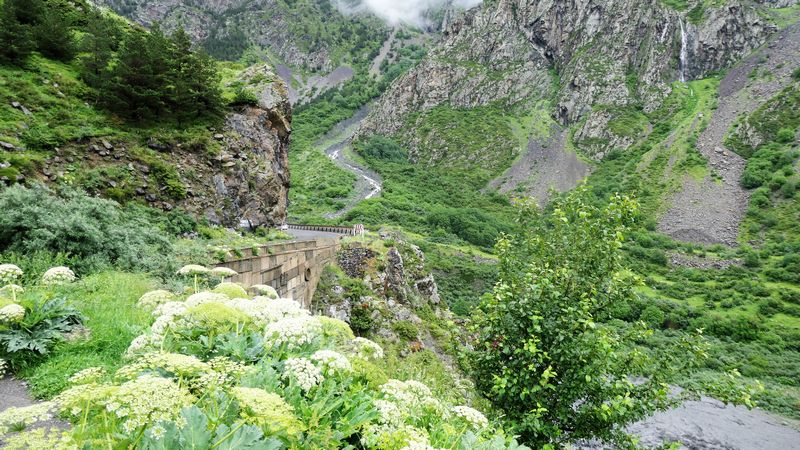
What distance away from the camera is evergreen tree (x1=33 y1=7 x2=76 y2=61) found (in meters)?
16.4

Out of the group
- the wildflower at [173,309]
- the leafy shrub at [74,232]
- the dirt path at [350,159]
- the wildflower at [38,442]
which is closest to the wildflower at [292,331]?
the wildflower at [173,309]

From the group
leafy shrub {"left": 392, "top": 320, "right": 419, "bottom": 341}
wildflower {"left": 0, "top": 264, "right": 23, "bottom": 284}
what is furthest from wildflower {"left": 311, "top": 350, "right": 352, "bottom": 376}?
leafy shrub {"left": 392, "top": 320, "right": 419, "bottom": 341}

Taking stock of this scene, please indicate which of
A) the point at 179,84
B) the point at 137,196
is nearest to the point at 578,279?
the point at 137,196

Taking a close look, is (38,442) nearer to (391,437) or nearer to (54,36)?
(391,437)

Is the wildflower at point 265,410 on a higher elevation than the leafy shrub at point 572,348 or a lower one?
higher

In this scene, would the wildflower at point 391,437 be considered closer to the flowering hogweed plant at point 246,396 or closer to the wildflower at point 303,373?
the flowering hogweed plant at point 246,396

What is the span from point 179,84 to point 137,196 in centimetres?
623

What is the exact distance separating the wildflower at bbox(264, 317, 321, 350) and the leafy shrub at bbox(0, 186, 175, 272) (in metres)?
6.36

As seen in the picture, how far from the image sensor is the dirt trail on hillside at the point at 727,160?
84125mm

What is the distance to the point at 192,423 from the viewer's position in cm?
239

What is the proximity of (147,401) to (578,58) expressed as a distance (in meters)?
151

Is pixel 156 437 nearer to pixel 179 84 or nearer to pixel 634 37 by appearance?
pixel 179 84

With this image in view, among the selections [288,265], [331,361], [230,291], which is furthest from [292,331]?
[288,265]

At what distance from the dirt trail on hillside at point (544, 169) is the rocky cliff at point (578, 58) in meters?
6.53
